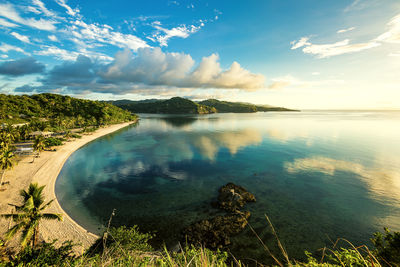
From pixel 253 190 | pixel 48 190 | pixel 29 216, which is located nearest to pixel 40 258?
pixel 29 216

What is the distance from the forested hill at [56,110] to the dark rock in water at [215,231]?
134m

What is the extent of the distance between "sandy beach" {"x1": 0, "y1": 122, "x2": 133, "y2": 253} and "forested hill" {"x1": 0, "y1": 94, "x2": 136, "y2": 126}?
80922 millimetres

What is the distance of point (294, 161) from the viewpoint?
60.0m

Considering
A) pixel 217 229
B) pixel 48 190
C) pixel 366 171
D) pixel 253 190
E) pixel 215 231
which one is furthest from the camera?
pixel 366 171

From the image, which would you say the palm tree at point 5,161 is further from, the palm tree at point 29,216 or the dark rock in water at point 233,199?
the dark rock in water at point 233,199

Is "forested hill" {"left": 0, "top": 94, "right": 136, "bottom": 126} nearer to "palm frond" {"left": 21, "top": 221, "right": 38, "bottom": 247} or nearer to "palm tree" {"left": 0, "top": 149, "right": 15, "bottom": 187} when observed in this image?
"palm tree" {"left": 0, "top": 149, "right": 15, "bottom": 187}

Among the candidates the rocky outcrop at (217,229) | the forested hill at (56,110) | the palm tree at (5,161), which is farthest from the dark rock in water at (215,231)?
the forested hill at (56,110)

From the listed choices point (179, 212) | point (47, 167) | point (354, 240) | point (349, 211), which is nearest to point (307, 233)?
point (354, 240)

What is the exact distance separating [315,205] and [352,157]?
45.2 meters

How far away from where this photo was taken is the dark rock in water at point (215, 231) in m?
24.3

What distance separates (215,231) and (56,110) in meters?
198

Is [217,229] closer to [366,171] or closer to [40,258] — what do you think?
[40,258]

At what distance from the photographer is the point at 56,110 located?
Result: 160500 millimetres

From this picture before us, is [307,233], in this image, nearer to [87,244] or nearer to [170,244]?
[170,244]
